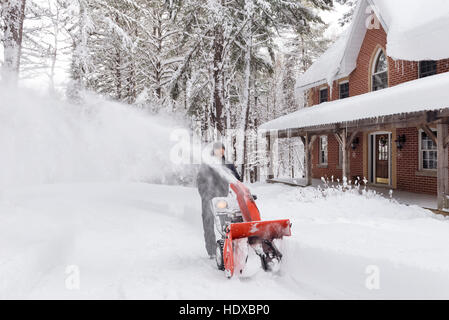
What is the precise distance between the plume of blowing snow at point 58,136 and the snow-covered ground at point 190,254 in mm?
1144

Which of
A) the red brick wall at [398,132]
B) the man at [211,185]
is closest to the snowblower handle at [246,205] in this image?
the man at [211,185]

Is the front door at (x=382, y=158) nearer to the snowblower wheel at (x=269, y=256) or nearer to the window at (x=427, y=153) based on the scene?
the window at (x=427, y=153)

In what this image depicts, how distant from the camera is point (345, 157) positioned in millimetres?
11555

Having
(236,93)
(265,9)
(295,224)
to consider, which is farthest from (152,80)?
(295,224)

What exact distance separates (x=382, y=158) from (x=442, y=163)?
636 centimetres

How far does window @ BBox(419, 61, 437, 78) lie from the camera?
37.1 feet

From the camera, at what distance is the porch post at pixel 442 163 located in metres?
7.99

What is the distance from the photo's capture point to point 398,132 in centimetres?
1271

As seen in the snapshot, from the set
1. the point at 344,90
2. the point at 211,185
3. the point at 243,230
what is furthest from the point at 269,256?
the point at 344,90

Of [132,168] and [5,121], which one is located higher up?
[5,121]

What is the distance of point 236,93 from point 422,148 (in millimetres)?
12780

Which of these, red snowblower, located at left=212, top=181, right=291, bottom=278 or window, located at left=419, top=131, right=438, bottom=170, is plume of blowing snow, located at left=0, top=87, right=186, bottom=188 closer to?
red snowblower, located at left=212, top=181, right=291, bottom=278

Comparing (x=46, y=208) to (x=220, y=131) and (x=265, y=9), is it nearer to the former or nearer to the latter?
(x=220, y=131)

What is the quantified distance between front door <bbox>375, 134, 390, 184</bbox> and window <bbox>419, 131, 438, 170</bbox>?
199 centimetres
